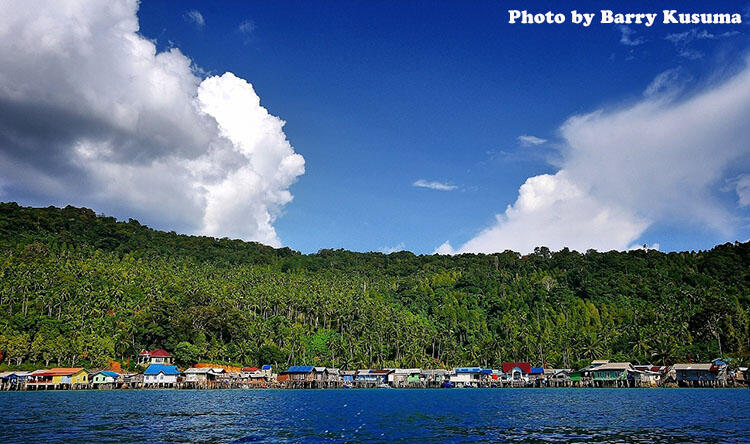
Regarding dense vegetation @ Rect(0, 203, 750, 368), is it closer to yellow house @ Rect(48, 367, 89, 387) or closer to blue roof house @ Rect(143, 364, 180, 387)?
yellow house @ Rect(48, 367, 89, 387)

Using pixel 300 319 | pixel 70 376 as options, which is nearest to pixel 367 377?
pixel 300 319

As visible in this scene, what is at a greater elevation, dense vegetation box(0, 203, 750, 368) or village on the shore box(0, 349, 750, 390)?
dense vegetation box(0, 203, 750, 368)

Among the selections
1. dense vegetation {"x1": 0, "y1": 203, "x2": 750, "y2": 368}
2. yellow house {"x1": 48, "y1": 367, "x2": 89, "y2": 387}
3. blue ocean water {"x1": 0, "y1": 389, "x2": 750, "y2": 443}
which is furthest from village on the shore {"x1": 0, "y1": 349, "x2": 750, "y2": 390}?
blue ocean water {"x1": 0, "y1": 389, "x2": 750, "y2": 443}

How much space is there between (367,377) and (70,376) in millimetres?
67117

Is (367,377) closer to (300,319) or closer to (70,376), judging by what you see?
(300,319)

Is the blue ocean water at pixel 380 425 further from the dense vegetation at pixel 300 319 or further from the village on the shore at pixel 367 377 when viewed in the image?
the dense vegetation at pixel 300 319

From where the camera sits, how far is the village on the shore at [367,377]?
111625mm

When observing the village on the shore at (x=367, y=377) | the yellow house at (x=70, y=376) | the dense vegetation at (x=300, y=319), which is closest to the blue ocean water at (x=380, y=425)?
the yellow house at (x=70, y=376)

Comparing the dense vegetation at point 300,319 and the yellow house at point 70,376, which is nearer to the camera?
the yellow house at point 70,376

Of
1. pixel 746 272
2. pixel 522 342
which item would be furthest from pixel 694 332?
pixel 746 272

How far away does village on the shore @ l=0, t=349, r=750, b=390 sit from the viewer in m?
112

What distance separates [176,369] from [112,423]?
87.9 meters

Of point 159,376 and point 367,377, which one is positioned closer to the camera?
point 159,376

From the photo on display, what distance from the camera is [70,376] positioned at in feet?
358
